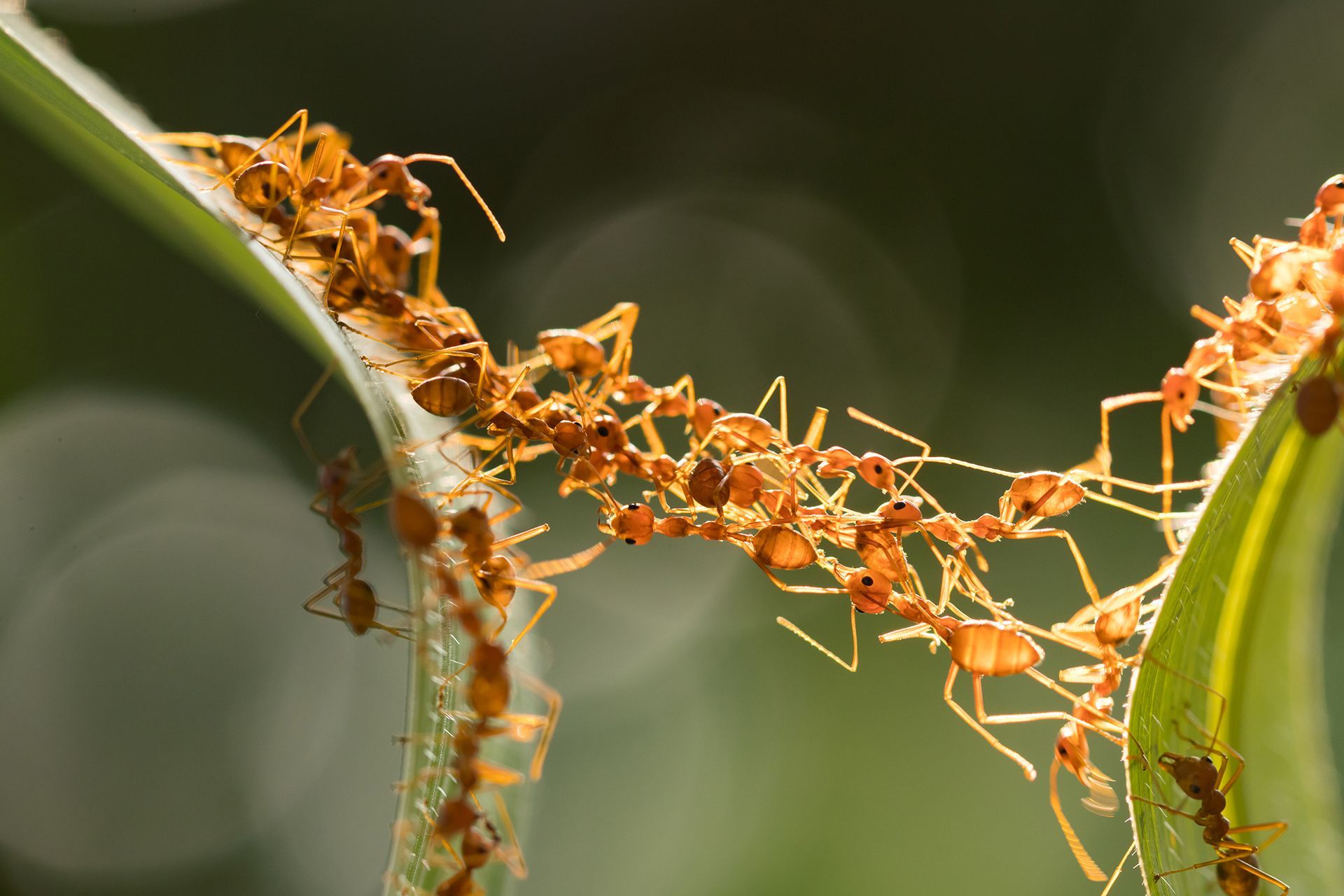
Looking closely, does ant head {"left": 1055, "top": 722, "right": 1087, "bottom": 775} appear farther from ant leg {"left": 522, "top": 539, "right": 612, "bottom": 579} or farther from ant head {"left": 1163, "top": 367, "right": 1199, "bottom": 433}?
ant leg {"left": 522, "top": 539, "right": 612, "bottom": 579}

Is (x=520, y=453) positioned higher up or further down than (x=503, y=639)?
higher up

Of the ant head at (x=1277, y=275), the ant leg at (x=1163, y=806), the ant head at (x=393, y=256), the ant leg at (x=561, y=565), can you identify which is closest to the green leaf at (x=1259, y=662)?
the ant leg at (x=1163, y=806)

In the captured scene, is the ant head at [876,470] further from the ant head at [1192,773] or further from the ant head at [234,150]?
the ant head at [234,150]

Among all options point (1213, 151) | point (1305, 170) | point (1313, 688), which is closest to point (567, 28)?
point (1213, 151)

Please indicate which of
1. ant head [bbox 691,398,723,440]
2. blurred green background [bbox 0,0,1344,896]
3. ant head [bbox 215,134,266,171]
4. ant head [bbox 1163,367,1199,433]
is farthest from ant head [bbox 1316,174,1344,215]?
blurred green background [bbox 0,0,1344,896]

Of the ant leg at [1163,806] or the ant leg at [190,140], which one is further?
the ant leg at [190,140]

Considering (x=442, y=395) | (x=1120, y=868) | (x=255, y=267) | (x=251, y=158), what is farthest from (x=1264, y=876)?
(x=251, y=158)

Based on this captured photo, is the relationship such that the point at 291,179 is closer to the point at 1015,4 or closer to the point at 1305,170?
the point at 1015,4
